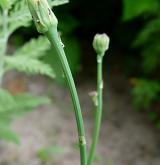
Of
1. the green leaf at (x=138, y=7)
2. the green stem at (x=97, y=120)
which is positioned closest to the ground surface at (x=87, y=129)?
the green leaf at (x=138, y=7)

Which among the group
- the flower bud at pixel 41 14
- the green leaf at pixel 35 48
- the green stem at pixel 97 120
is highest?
the flower bud at pixel 41 14

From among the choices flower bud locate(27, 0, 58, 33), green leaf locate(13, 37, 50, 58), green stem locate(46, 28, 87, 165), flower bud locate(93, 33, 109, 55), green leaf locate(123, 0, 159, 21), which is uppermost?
flower bud locate(27, 0, 58, 33)

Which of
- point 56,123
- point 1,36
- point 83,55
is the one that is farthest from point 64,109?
point 1,36

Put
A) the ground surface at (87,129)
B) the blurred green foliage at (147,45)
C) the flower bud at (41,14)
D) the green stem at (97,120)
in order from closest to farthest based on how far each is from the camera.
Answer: the flower bud at (41,14), the green stem at (97,120), the ground surface at (87,129), the blurred green foliage at (147,45)

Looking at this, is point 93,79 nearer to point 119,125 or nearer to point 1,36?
point 119,125

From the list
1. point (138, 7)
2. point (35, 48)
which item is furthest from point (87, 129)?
point (35, 48)

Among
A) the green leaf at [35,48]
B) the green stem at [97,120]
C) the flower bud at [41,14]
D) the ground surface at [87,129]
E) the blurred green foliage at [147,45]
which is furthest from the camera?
the blurred green foliage at [147,45]

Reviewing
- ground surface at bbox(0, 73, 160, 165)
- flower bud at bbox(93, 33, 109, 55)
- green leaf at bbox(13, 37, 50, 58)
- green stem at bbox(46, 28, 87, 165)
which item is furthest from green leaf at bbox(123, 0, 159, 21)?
green stem at bbox(46, 28, 87, 165)

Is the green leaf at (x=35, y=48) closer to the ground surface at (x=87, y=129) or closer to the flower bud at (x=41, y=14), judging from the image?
the ground surface at (x=87, y=129)

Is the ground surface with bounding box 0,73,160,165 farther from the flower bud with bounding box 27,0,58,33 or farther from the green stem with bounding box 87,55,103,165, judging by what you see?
the flower bud with bounding box 27,0,58,33
